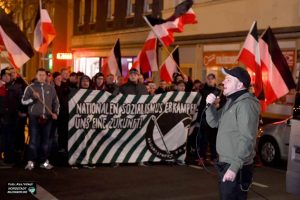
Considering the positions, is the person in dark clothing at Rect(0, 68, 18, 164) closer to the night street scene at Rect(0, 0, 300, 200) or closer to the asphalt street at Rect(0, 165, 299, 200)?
the night street scene at Rect(0, 0, 300, 200)

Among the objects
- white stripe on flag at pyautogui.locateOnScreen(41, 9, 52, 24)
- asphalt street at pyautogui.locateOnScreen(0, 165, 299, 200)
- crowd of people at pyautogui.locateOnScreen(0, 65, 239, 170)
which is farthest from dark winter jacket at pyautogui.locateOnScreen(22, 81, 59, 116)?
white stripe on flag at pyautogui.locateOnScreen(41, 9, 52, 24)

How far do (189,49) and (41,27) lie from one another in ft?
37.5

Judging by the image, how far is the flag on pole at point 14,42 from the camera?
33.7 ft

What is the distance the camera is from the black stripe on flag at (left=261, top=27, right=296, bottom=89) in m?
10.6

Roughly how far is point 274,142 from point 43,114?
501 centimetres

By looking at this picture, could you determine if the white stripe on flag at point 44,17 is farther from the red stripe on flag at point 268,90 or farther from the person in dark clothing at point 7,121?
the red stripe on flag at point 268,90

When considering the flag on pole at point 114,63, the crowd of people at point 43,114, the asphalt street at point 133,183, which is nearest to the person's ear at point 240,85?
the asphalt street at point 133,183

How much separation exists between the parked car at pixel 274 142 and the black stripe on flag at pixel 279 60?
1.15m

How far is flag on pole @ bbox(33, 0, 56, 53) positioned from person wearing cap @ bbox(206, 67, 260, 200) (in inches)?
284

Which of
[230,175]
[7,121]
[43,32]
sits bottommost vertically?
[7,121]

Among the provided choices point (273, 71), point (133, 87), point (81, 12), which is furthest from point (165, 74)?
point (81, 12)

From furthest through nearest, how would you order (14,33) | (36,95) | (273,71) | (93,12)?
1. (93,12)
2. (273,71)
3. (14,33)
4. (36,95)

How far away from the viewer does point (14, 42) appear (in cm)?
1041

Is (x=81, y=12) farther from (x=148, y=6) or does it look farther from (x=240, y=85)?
(x=240, y=85)
